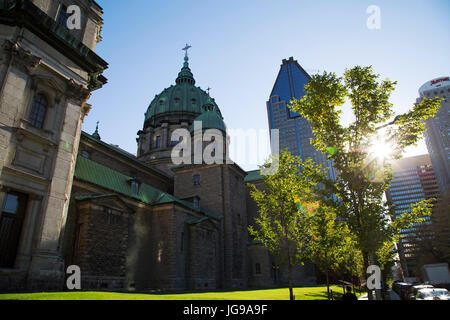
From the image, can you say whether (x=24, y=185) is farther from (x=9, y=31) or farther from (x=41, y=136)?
(x=9, y=31)

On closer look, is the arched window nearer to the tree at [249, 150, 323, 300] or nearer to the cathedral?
the cathedral

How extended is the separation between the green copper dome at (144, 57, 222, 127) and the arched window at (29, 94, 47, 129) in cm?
3628

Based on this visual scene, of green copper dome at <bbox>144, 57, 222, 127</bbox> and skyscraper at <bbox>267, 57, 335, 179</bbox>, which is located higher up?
skyscraper at <bbox>267, 57, 335, 179</bbox>

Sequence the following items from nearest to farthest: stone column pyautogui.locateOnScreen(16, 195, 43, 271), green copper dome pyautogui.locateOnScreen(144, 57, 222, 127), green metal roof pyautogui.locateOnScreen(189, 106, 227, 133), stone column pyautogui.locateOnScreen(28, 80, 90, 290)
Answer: stone column pyautogui.locateOnScreen(16, 195, 43, 271), stone column pyautogui.locateOnScreen(28, 80, 90, 290), green metal roof pyautogui.locateOnScreen(189, 106, 227, 133), green copper dome pyautogui.locateOnScreen(144, 57, 222, 127)

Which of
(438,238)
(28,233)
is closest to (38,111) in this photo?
(28,233)

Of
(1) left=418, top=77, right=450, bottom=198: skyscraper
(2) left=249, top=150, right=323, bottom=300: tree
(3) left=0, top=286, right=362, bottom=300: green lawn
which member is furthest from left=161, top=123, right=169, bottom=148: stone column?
(1) left=418, top=77, right=450, bottom=198: skyscraper

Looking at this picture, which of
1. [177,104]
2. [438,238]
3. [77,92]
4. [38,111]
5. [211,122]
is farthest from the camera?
[177,104]

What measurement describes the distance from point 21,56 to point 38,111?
3011 mm

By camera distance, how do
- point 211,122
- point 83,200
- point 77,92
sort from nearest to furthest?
point 77,92, point 83,200, point 211,122

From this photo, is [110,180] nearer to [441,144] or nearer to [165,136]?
[165,136]

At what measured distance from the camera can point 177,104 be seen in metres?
57.6

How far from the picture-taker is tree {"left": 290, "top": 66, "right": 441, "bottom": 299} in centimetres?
1246

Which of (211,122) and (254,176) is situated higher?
(211,122)

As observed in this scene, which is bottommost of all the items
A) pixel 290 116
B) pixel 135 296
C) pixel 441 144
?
pixel 135 296
